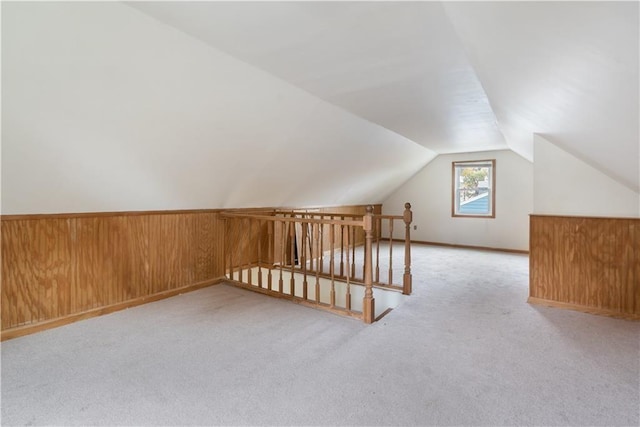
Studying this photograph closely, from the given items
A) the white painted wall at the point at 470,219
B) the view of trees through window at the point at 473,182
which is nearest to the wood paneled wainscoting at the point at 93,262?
the white painted wall at the point at 470,219

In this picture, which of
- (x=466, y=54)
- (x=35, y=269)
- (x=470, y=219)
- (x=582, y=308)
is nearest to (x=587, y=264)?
(x=582, y=308)

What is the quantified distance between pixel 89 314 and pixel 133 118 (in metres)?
1.76

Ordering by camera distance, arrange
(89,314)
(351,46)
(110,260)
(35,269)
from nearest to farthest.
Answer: (351,46), (35,269), (89,314), (110,260)

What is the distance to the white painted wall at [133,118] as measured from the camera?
167cm

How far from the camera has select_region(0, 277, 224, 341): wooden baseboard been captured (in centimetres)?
234

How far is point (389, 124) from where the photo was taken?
4207 mm

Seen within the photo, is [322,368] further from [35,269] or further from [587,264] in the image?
[587,264]

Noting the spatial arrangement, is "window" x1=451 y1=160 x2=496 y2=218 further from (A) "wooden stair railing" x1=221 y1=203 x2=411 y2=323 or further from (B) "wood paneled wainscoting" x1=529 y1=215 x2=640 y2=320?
(B) "wood paneled wainscoting" x1=529 y1=215 x2=640 y2=320

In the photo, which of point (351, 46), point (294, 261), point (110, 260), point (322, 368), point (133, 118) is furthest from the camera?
point (294, 261)

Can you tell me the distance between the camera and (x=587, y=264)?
2.96m

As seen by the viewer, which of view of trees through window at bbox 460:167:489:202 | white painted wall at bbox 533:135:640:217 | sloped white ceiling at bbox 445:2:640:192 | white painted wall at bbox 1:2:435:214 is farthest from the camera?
view of trees through window at bbox 460:167:489:202

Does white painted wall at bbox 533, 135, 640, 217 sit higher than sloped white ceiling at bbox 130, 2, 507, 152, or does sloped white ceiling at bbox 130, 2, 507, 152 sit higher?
sloped white ceiling at bbox 130, 2, 507, 152

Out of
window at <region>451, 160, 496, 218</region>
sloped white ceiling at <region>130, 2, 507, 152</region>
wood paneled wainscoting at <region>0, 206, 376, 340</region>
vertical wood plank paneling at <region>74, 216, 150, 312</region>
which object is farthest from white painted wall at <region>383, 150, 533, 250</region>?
vertical wood plank paneling at <region>74, 216, 150, 312</region>

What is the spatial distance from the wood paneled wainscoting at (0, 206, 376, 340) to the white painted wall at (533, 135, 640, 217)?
12.0ft
